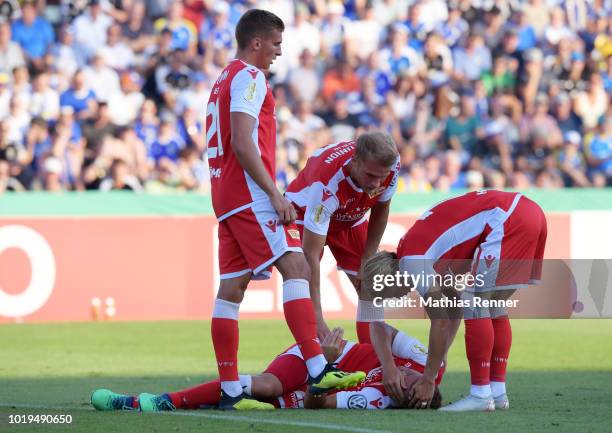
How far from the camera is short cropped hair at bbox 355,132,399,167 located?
741 centimetres

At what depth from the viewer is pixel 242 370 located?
1054 centimetres

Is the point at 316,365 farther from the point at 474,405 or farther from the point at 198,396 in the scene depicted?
the point at 474,405

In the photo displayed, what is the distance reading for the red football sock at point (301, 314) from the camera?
23.9 feet

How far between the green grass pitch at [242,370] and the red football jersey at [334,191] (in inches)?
55.9

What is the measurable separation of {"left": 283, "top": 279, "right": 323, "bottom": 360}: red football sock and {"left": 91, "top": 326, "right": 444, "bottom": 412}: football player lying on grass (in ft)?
1.00

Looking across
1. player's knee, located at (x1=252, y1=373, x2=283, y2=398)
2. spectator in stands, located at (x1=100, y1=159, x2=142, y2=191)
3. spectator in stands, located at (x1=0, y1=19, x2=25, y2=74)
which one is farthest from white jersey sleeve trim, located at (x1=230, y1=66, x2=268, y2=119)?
spectator in stands, located at (x1=0, y1=19, x2=25, y2=74)

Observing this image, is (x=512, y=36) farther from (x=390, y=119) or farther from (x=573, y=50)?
(x=390, y=119)

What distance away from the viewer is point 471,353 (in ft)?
23.5

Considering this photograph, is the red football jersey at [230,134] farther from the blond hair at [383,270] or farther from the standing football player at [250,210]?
the blond hair at [383,270]

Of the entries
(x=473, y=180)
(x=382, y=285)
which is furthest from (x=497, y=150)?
(x=382, y=285)

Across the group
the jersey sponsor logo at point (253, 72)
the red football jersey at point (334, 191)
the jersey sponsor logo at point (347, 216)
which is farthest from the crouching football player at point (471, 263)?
the jersey sponsor logo at point (253, 72)

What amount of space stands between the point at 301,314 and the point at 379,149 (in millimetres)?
1095

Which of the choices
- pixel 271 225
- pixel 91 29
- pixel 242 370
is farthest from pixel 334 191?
pixel 91 29

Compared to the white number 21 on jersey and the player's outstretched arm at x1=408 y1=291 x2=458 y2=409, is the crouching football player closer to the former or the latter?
the player's outstretched arm at x1=408 y1=291 x2=458 y2=409
